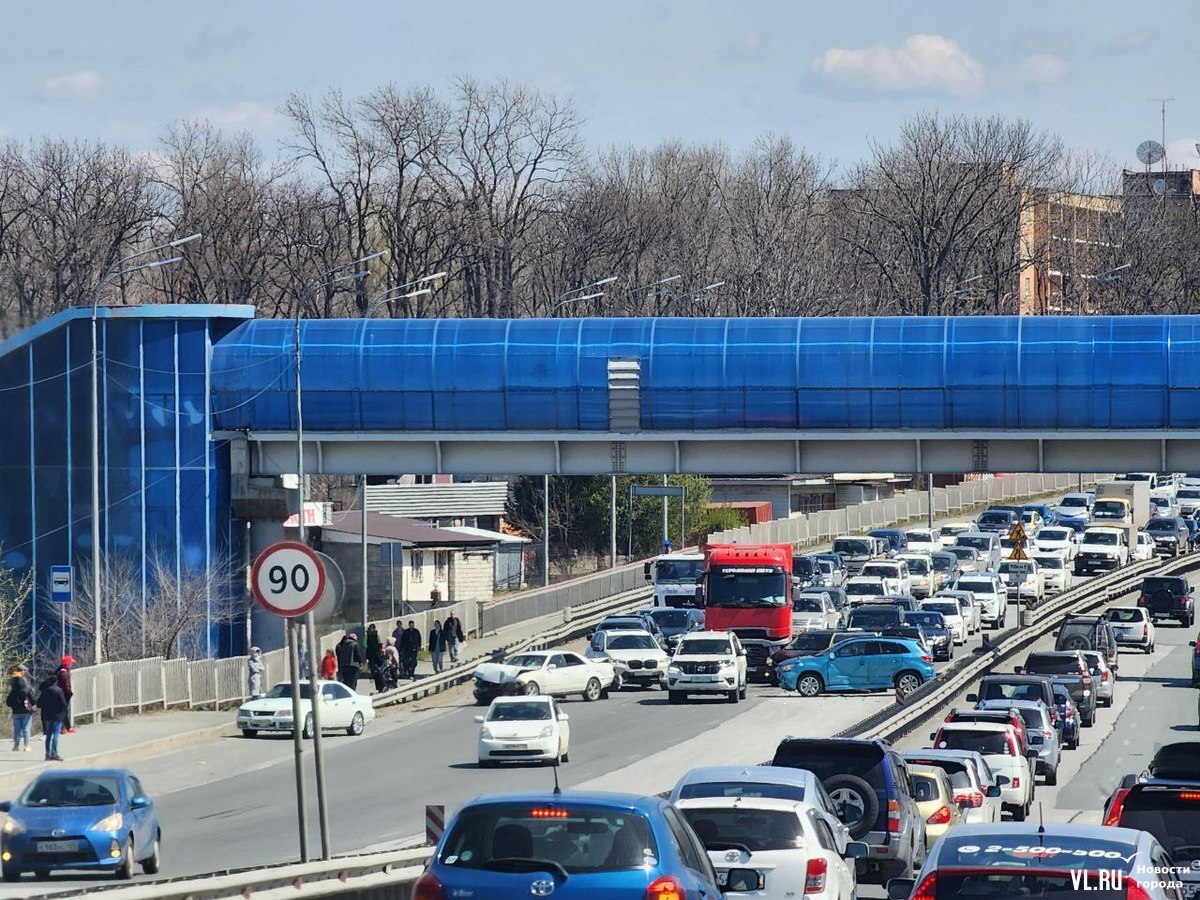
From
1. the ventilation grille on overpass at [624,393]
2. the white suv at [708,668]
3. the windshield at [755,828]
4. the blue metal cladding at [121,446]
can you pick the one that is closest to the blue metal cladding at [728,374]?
the ventilation grille on overpass at [624,393]

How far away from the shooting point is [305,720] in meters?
39.8

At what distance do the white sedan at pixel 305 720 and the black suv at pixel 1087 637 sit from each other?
18.3m

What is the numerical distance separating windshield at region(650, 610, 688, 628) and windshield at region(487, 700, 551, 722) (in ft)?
67.0

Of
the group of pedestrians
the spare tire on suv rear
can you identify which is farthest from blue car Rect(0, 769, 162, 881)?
the group of pedestrians

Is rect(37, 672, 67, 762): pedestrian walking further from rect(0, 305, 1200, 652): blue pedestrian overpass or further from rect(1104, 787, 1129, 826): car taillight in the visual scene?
rect(1104, 787, 1129, 826): car taillight

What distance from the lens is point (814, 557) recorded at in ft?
237

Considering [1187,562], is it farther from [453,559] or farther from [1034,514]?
[453,559]

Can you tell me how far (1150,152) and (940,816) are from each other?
155567 mm

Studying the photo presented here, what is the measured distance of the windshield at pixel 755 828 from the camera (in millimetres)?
15508

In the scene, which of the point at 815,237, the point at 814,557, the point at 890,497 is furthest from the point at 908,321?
the point at 815,237

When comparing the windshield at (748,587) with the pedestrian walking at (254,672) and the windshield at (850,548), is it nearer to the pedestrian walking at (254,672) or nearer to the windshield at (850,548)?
the pedestrian walking at (254,672)

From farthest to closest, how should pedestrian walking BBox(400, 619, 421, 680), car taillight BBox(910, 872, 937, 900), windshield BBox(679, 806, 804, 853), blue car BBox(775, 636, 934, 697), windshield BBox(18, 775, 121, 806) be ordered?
1. pedestrian walking BBox(400, 619, 421, 680)
2. blue car BBox(775, 636, 934, 697)
3. windshield BBox(18, 775, 121, 806)
4. windshield BBox(679, 806, 804, 853)
5. car taillight BBox(910, 872, 937, 900)

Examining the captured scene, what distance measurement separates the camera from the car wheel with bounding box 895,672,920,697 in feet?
156

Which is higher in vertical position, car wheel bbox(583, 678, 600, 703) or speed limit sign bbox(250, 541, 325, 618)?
speed limit sign bbox(250, 541, 325, 618)
